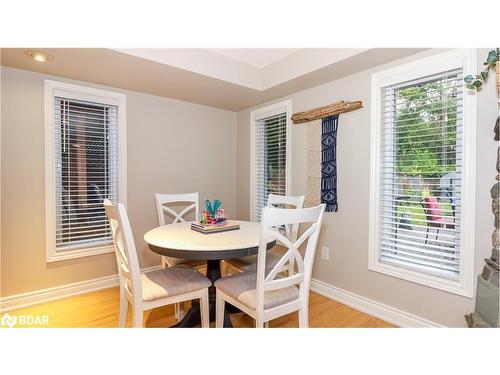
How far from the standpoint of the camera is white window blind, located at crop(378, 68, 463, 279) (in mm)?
1798

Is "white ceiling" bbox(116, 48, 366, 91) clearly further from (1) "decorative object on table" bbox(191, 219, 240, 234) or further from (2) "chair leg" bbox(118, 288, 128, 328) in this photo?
(2) "chair leg" bbox(118, 288, 128, 328)

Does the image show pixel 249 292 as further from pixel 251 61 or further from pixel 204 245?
pixel 251 61

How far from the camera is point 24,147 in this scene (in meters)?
2.31

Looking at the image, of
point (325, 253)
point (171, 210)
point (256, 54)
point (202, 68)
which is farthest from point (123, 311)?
point (256, 54)

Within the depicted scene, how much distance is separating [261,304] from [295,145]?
1.91 meters

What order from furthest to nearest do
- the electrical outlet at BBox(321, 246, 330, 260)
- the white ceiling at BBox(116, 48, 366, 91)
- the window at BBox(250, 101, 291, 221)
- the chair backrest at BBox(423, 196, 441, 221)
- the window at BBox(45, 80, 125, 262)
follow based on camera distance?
the window at BBox(250, 101, 291, 221), the electrical outlet at BBox(321, 246, 330, 260), the window at BBox(45, 80, 125, 262), the white ceiling at BBox(116, 48, 366, 91), the chair backrest at BBox(423, 196, 441, 221)

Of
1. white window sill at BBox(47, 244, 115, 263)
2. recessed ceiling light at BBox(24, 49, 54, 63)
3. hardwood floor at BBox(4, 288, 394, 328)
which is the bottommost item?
hardwood floor at BBox(4, 288, 394, 328)

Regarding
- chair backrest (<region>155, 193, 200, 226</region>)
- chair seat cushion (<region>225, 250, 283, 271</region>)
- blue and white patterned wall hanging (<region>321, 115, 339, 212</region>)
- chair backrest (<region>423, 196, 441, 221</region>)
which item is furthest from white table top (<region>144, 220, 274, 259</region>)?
chair backrest (<region>423, 196, 441, 221</region>)

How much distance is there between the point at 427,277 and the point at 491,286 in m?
0.43

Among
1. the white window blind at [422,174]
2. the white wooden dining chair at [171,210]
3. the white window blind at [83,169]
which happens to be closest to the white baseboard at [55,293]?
the white window blind at [83,169]

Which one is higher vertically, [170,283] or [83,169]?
[83,169]

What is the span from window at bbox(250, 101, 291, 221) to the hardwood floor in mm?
1297

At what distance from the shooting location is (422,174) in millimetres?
1966

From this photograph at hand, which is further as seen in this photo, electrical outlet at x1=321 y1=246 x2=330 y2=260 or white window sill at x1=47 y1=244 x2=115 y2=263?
electrical outlet at x1=321 y1=246 x2=330 y2=260
